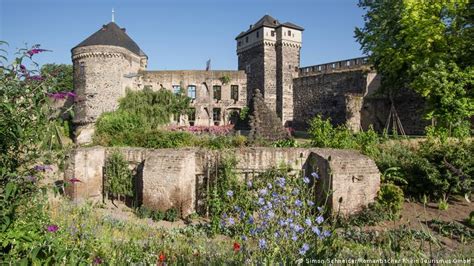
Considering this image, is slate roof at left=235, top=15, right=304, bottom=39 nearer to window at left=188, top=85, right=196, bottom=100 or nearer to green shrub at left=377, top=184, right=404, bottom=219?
window at left=188, top=85, right=196, bottom=100

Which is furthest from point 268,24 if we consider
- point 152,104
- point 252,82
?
point 152,104

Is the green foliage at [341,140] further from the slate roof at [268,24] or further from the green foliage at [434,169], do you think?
the slate roof at [268,24]

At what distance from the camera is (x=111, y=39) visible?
88.4 ft

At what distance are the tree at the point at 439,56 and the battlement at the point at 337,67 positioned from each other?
1100 centimetres

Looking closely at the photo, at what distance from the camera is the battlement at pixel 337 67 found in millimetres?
26891

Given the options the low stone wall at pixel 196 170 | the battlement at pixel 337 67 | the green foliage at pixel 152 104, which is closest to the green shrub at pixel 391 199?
the low stone wall at pixel 196 170

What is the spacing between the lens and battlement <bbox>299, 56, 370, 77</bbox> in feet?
88.2

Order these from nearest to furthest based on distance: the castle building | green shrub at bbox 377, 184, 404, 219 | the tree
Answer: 1. green shrub at bbox 377, 184, 404, 219
2. the tree
3. the castle building

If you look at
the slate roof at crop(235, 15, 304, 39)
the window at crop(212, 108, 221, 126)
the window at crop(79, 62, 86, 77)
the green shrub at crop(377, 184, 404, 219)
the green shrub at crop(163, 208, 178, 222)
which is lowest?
the green shrub at crop(163, 208, 178, 222)

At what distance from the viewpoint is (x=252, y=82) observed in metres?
34.3

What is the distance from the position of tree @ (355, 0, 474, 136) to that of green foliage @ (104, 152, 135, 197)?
10869 mm

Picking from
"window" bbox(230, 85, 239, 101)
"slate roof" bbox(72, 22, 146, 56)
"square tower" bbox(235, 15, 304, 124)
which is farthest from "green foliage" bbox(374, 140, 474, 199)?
"window" bbox(230, 85, 239, 101)

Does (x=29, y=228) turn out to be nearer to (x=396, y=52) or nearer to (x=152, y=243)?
(x=152, y=243)

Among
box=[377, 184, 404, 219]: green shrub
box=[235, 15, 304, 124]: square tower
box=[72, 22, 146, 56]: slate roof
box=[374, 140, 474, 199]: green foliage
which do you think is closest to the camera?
box=[377, 184, 404, 219]: green shrub
